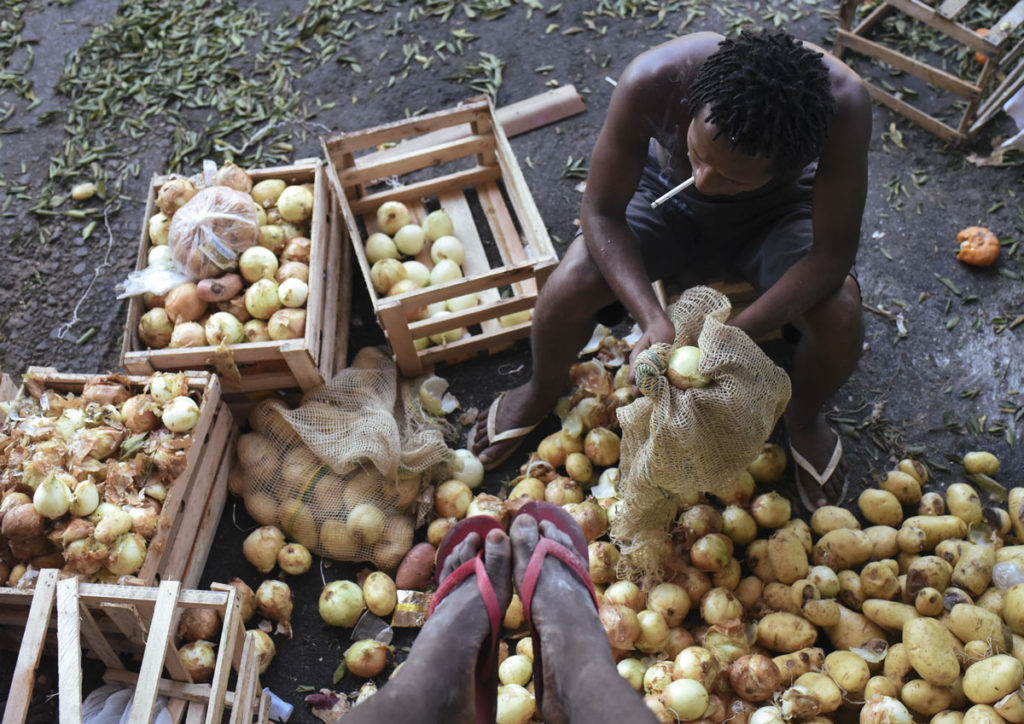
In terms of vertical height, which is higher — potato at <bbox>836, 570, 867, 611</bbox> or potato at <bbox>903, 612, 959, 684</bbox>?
potato at <bbox>903, 612, 959, 684</bbox>

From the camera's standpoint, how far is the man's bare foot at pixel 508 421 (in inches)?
133

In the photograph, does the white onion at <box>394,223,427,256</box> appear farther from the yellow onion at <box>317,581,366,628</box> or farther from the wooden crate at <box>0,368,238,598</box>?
the yellow onion at <box>317,581,366,628</box>

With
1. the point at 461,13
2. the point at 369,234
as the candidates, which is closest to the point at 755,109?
the point at 369,234

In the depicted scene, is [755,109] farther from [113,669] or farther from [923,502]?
[113,669]

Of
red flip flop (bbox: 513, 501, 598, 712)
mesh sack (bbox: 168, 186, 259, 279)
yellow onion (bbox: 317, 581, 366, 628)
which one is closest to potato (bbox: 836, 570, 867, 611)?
red flip flop (bbox: 513, 501, 598, 712)

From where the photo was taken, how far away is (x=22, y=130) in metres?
4.85

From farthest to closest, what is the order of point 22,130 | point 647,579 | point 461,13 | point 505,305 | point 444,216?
point 461,13
point 22,130
point 444,216
point 505,305
point 647,579

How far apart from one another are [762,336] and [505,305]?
1.21m

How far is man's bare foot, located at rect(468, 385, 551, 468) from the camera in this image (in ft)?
11.1

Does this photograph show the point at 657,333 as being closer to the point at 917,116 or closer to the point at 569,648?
the point at 569,648

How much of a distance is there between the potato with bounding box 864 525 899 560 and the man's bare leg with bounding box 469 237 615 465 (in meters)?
1.28

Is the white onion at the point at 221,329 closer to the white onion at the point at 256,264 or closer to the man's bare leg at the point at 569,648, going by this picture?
the white onion at the point at 256,264

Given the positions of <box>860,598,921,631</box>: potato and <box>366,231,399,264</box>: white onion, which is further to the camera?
<box>366,231,399,264</box>: white onion

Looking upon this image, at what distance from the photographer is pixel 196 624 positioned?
288 cm
